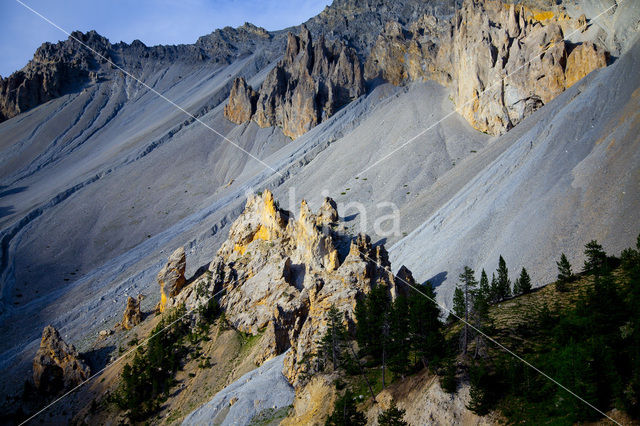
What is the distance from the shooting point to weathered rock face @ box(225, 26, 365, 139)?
107500mm

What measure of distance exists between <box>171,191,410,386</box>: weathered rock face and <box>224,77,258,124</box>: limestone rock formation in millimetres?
85065

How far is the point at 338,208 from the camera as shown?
6425cm

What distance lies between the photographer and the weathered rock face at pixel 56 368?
1384 inches

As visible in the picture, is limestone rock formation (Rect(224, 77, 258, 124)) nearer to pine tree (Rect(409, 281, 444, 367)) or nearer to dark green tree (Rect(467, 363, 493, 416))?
pine tree (Rect(409, 281, 444, 367))

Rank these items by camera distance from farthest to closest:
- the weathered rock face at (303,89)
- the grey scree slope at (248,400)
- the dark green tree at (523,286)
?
the weathered rock face at (303,89) < the dark green tree at (523,286) < the grey scree slope at (248,400)

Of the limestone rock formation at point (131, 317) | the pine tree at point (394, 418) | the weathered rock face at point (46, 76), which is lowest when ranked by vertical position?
the pine tree at point (394, 418)

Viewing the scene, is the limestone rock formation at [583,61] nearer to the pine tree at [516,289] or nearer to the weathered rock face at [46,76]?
the pine tree at [516,289]

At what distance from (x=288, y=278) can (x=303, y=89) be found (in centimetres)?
8594

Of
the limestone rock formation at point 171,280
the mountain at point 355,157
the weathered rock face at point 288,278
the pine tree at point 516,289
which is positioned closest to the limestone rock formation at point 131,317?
the limestone rock formation at point 171,280

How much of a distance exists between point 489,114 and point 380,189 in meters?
26.2

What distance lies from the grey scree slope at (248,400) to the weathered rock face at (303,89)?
85686 millimetres

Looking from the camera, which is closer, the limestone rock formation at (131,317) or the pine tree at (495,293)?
the pine tree at (495,293)

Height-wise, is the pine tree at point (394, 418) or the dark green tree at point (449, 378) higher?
the dark green tree at point (449, 378)

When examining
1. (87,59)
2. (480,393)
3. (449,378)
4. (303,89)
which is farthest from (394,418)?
(87,59)
